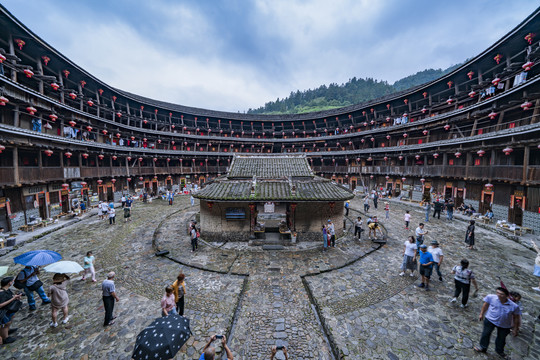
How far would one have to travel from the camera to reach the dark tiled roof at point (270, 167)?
53.8 ft

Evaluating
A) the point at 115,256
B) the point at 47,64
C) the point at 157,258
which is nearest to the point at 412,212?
the point at 157,258

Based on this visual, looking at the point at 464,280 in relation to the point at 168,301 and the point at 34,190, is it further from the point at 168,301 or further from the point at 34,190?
the point at 34,190

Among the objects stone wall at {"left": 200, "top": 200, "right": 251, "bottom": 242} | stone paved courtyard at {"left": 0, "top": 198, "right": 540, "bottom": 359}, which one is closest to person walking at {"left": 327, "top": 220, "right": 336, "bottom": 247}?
stone paved courtyard at {"left": 0, "top": 198, "right": 540, "bottom": 359}

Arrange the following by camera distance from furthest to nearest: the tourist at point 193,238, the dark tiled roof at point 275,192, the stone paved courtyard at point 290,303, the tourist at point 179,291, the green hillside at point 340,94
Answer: the green hillside at point 340,94 < the dark tiled roof at point 275,192 < the tourist at point 193,238 < the tourist at point 179,291 < the stone paved courtyard at point 290,303

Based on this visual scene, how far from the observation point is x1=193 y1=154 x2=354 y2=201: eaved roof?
12.1m

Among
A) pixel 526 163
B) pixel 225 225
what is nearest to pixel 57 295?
pixel 225 225

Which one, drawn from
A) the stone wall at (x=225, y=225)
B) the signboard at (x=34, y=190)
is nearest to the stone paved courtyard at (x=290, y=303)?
the stone wall at (x=225, y=225)

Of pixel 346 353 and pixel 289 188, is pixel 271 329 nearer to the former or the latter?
pixel 346 353

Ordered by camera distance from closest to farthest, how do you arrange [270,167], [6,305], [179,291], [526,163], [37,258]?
[6,305] → [179,291] → [37,258] → [526,163] → [270,167]

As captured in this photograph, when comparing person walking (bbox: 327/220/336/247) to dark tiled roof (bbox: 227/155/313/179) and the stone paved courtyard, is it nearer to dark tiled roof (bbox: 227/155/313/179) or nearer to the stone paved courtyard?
the stone paved courtyard

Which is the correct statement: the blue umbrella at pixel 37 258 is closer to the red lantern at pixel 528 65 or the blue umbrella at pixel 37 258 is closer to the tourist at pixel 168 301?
the tourist at pixel 168 301

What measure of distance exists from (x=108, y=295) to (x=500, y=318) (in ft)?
36.0

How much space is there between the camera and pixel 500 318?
4.94 meters

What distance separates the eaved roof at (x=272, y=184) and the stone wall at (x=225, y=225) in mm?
966
